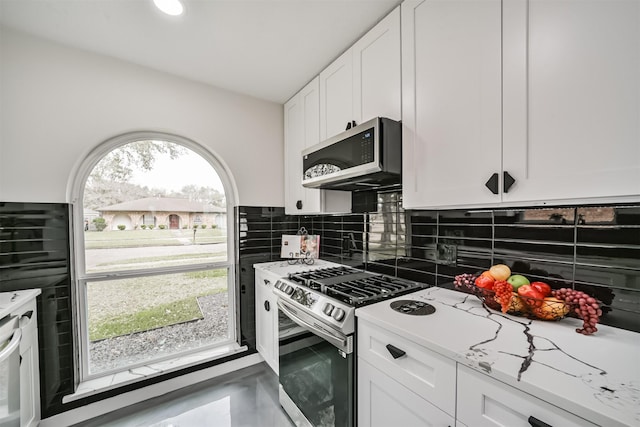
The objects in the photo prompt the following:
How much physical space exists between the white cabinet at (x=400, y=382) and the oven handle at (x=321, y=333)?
0.07 metres

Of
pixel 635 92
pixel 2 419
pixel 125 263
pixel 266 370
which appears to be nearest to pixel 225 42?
pixel 125 263

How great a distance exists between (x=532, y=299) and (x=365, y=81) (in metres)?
1.42

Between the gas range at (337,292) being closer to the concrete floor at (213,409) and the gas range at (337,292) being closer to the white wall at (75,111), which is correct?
the concrete floor at (213,409)

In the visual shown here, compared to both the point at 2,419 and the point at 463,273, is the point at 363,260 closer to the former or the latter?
the point at 463,273

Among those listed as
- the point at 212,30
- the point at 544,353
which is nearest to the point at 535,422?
the point at 544,353

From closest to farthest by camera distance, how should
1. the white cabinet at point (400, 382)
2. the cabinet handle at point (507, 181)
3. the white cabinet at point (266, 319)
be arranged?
1. the white cabinet at point (400, 382)
2. the cabinet handle at point (507, 181)
3. the white cabinet at point (266, 319)

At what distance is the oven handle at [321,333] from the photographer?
3.78 ft

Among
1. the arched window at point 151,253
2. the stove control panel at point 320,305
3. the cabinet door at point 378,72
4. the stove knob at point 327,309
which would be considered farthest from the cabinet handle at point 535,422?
the arched window at point 151,253

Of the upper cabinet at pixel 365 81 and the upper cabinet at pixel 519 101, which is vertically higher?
the upper cabinet at pixel 365 81

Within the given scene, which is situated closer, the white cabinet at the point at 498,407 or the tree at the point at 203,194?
the white cabinet at the point at 498,407

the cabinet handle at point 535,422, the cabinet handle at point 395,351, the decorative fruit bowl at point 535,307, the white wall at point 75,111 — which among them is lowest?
the cabinet handle at point 395,351

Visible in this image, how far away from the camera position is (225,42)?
1.62m

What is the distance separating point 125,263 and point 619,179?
276 centimetres

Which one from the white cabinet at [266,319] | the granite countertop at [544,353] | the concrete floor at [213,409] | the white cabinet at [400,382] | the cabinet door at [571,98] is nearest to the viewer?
the granite countertop at [544,353]
